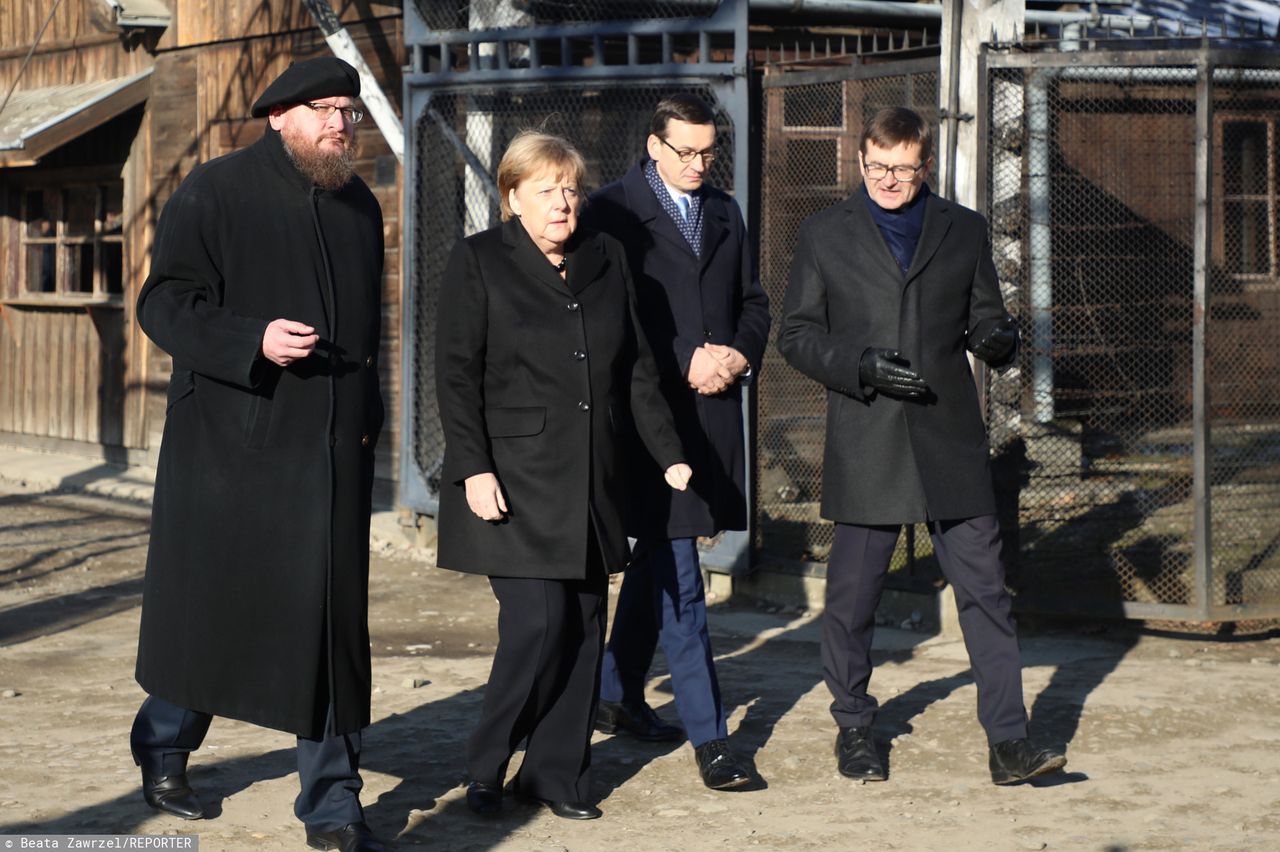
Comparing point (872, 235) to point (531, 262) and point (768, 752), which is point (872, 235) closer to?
point (531, 262)

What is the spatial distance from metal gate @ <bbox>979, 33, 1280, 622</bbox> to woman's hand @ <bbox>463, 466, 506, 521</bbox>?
3.31 meters

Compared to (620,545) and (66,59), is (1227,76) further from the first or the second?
(66,59)

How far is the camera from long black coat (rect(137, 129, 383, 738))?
4359 millimetres

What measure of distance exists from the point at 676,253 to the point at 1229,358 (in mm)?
6271

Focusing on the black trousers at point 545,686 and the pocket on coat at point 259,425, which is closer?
the pocket on coat at point 259,425

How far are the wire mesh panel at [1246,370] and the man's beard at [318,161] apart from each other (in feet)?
13.0

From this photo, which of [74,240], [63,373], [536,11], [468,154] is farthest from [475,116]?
[63,373]

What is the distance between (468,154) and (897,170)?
423cm

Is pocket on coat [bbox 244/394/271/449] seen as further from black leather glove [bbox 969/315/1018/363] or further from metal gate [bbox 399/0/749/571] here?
metal gate [bbox 399/0/749/571]

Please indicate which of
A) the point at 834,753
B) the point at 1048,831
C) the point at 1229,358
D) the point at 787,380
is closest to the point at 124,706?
the point at 834,753

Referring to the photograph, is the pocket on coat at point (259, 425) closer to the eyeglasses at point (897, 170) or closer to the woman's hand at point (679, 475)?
the woman's hand at point (679, 475)

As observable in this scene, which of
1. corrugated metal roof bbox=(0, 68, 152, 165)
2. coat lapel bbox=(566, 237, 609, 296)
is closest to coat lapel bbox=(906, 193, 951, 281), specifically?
coat lapel bbox=(566, 237, 609, 296)

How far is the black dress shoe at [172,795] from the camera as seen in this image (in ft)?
15.3

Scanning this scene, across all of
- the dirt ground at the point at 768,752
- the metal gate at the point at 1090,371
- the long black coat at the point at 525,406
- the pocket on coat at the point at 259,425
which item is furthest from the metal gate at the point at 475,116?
the pocket on coat at the point at 259,425
